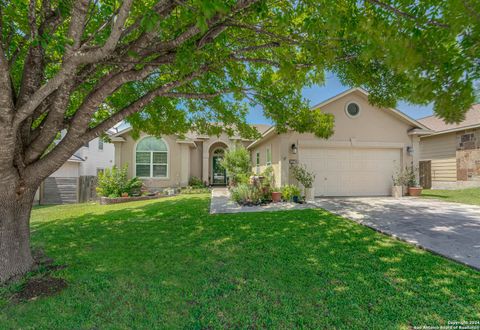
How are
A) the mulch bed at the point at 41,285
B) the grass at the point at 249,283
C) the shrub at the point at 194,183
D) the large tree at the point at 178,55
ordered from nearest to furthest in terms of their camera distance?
1. the large tree at the point at 178,55
2. the grass at the point at 249,283
3. the mulch bed at the point at 41,285
4. the shrub at the point at 194,183

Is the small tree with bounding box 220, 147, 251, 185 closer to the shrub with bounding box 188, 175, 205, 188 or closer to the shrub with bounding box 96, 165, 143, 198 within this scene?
the shrub with bounding box 188, 175, 205, 188

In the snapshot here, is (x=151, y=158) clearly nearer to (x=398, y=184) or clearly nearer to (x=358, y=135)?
(x=358, y=135)

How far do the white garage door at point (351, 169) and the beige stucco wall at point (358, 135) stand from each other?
1.07ft

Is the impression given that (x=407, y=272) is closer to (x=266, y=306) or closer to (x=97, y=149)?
(x=266, y=306)

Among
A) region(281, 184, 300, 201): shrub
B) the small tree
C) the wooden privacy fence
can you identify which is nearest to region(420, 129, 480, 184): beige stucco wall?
region(281, 184, 300, 201): shrub

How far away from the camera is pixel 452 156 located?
15344 mm

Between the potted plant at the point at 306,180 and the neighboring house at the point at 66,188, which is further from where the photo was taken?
the neighboring house at the point at 66,188

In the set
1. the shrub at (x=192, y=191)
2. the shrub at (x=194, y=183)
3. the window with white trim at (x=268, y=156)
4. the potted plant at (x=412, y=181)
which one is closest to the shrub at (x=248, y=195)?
the window with white trim at (x=268, y=156)

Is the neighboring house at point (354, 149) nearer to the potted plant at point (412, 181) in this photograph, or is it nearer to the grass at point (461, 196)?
the potted plant at point (412, 181)

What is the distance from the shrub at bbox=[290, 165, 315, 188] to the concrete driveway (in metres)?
1.47

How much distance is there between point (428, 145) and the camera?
17422 mm

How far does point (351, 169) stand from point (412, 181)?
328cm

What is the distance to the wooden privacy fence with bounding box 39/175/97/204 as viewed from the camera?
13.0 metres

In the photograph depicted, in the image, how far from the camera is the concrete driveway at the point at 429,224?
4.34 meters
